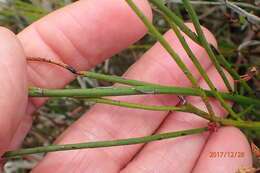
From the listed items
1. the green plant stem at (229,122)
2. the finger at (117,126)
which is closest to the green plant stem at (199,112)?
the green plant stem at (229,122)

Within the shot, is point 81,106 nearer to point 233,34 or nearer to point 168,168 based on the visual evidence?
point 168,168

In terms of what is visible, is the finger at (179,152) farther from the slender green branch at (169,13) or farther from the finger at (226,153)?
the slender green branch at (169,13)

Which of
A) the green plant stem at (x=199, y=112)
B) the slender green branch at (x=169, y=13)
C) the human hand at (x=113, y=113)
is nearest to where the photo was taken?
the slender green branch at (x=169, y=13)

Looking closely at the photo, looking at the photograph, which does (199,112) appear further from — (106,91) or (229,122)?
(106,91)

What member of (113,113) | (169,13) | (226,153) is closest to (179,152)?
(226,153)

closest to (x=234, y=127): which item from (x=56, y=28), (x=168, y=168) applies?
(x=168, y=168)

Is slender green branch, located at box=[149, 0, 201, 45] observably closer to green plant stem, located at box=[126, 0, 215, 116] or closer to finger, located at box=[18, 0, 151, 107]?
green plant stem, located at box=[126, 0, 215, 116]

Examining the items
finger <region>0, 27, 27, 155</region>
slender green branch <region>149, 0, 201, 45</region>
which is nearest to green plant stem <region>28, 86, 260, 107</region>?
finger <region>0, 27, 27, 155</region>
